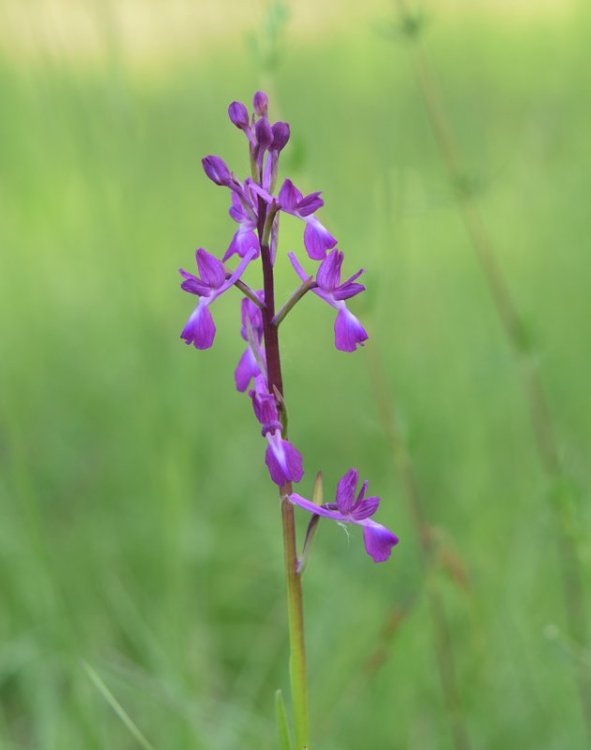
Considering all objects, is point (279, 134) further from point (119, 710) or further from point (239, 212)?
point (119, 710)

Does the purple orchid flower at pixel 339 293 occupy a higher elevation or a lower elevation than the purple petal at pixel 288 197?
lower

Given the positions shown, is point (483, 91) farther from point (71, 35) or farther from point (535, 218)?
point (71, 35)

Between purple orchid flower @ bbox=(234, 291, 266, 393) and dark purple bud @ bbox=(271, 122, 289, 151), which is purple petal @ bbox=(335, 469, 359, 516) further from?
dark purple bud @ bbox=(271, 122, 289, 151)

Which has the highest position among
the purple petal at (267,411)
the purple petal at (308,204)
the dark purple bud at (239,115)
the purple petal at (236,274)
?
the dark purple bud at (239,115)

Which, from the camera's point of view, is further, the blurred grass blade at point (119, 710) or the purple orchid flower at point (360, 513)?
the blurred grass blade at point (119, 710)

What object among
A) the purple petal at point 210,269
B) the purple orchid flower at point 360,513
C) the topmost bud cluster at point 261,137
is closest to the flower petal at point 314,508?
the purple orchid flower at point 360,513

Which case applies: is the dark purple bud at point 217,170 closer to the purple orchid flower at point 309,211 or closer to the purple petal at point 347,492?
the purple orchid flower at point 309,211
